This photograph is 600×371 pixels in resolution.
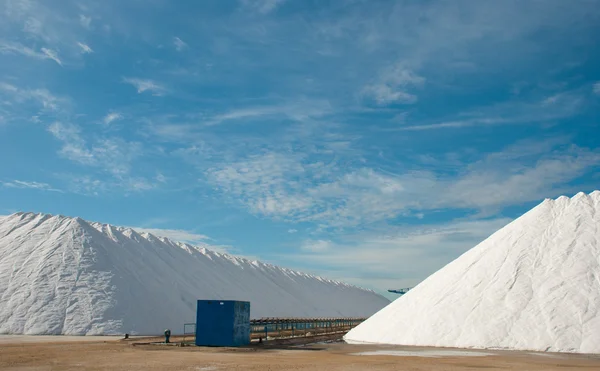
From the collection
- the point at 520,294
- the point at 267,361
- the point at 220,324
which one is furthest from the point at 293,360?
the point at 520,294

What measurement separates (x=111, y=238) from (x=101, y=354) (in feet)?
115

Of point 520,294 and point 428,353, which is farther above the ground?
point 520,294

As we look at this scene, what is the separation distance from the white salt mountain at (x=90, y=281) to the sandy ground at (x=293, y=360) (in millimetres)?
14202

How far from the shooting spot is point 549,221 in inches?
1195

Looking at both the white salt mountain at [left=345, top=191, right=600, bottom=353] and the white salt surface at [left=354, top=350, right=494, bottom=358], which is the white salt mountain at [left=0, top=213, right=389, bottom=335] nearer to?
the white salt mountain at [left=345, top=191, right=600, bottom=353]

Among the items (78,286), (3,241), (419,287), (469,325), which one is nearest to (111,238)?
(3,241)

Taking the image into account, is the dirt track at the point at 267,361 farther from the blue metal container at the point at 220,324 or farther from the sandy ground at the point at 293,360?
the blue metal container at the point at 220,324

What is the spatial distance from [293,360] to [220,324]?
880 cm

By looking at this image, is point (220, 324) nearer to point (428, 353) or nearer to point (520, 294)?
point (428, 353)

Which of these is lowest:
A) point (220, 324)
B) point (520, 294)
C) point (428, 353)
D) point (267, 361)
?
point (267, 361)

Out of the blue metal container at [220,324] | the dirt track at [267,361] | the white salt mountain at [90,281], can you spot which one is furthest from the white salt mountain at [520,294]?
the white salt mountain at [90,281]

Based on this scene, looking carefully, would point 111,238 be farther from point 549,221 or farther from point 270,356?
point 549,221

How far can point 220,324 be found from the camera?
87.0 ft

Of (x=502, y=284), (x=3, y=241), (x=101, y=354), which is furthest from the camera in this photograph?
(x=3, y=241)
